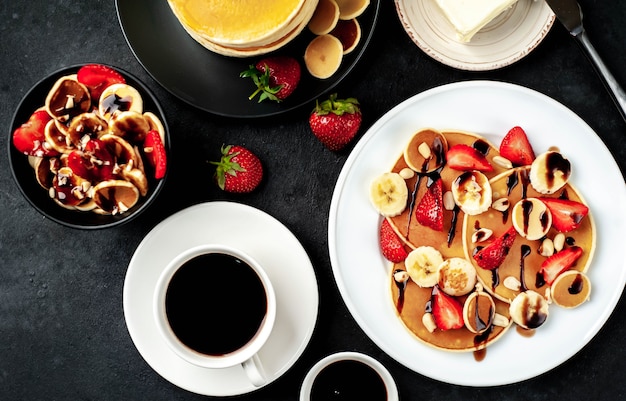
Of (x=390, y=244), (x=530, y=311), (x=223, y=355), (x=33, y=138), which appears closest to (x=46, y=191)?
(x=33, y=138)

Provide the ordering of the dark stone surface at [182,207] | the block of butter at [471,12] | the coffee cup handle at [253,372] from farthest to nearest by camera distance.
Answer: the dark stone surface at [182,207], the block of butter at [471,12], the coffee cup handle at [253,372]

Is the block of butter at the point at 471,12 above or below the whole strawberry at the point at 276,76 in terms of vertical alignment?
above

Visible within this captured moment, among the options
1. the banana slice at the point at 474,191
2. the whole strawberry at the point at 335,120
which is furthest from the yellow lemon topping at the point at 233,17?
the banana slice at the point at 474,191

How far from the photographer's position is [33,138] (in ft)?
4.83

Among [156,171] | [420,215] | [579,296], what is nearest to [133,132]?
[156,171]

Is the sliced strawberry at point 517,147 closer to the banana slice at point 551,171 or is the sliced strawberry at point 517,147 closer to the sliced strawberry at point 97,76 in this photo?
the banana slice at point 551,171

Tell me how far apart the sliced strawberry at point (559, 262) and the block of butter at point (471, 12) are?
0.55 meters

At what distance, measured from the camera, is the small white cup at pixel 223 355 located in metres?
1.45

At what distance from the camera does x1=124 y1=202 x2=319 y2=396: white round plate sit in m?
1.54

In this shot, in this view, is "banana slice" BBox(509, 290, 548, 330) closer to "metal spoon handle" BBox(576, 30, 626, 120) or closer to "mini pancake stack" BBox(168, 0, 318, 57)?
"metal spoon handle" BBox(576, 30, 626, 120)

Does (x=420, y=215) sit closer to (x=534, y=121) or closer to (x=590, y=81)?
(x=534, y=121)

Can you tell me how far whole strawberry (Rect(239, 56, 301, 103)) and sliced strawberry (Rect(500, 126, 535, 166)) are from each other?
0.50 meters

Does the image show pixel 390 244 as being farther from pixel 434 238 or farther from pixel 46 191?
pixel 46 191

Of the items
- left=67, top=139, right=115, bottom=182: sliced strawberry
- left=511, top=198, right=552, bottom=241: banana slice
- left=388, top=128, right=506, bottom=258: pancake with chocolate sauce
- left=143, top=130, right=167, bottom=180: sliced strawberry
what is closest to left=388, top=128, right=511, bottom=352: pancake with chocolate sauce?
left=388, top=128, right=506, bottom=258: pancake with chocolate sauce
